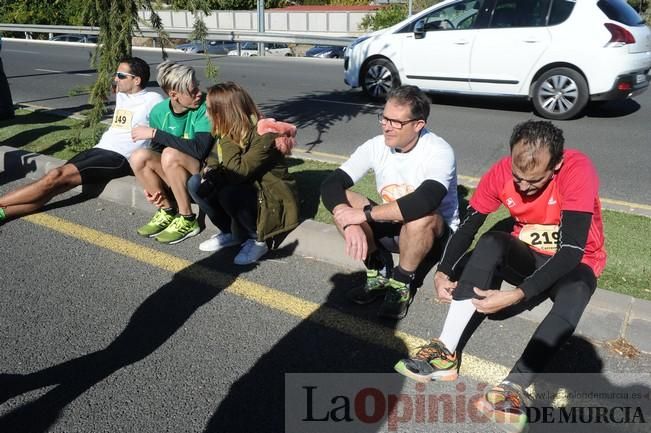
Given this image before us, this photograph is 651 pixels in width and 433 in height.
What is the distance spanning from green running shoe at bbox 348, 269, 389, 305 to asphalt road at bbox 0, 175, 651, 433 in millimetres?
76

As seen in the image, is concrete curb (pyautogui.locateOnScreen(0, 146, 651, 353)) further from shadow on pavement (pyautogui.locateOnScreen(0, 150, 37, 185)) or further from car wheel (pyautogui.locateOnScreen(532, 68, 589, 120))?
car wheel (pyautogui.locateOnScreen(532, 68, 589, 120))

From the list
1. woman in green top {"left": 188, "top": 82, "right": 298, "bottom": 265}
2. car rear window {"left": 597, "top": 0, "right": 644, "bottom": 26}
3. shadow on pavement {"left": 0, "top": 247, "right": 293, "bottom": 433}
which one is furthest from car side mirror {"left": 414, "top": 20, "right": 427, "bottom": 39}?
shadow on pavement {"left": 0, "top": 247, "right": 293, "bottom": 433}

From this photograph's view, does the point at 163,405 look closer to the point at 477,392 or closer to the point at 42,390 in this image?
the point at 42,390

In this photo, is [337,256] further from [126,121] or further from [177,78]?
[126,121]

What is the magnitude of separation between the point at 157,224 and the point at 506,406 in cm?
294

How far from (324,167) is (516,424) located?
362 cm

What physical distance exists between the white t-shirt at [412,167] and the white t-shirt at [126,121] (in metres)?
2.15

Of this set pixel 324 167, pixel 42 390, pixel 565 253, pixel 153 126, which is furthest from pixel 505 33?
pixel 42 390

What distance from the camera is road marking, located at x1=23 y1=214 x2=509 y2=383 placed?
2889 mm

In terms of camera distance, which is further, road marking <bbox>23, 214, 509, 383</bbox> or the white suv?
the white suv

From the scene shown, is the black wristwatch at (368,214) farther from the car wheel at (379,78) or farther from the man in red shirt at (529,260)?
the car wheel at (379,78)

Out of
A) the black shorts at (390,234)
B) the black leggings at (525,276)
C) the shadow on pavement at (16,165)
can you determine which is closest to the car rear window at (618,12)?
the black shorts at (390,234)

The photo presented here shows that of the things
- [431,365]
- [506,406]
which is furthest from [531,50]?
[506,406]

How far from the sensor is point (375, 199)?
4.73 m
